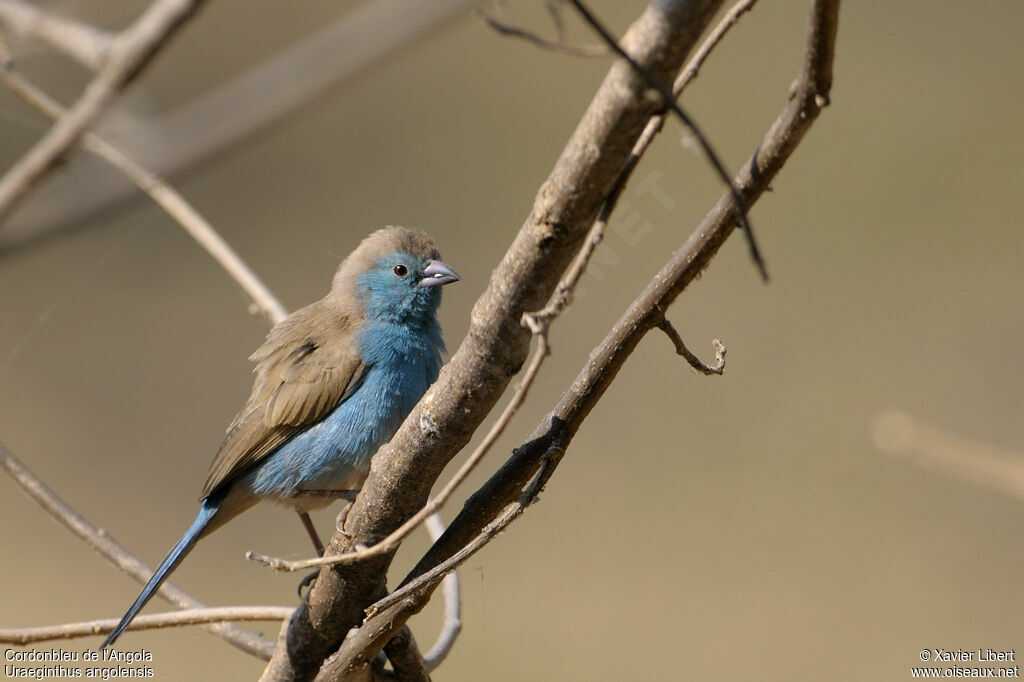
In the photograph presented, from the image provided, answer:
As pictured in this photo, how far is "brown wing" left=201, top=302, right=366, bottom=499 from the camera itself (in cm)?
347

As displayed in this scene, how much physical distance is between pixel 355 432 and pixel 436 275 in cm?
66

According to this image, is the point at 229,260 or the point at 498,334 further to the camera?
the point at 229,260

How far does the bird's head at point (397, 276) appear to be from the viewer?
3.70m

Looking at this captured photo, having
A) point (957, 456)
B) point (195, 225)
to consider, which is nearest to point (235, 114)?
point (957, 456)

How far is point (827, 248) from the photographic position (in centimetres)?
1011

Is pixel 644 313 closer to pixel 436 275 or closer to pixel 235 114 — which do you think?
pixel 235 114

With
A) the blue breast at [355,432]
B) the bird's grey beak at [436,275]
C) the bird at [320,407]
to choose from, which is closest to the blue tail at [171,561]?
the bird at [320,407]

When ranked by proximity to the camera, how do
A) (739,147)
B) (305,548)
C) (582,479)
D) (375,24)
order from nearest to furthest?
(375,24) → (305,548) → (582,479) → (739,147)

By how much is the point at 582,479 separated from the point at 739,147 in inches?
145

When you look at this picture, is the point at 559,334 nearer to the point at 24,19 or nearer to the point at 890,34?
the point at 890,34

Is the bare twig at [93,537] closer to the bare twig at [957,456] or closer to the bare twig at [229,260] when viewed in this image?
the bare twig at [229,260]

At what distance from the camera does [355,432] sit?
339 centimetres

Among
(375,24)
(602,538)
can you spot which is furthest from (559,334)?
(375,24)

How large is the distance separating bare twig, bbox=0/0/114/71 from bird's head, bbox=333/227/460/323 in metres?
Result: 2.51
